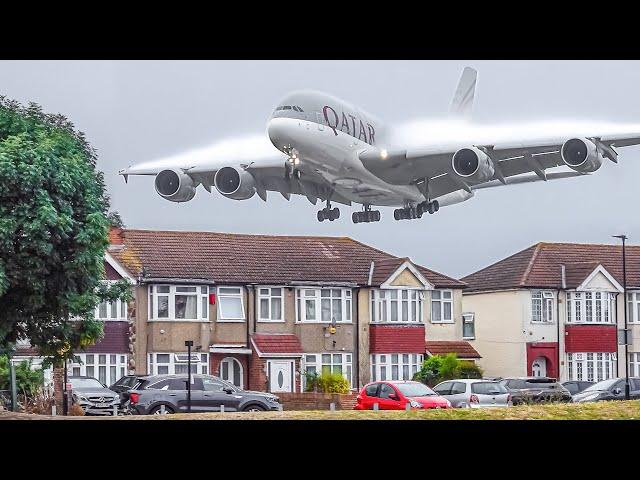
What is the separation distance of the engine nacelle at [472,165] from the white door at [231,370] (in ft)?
16.4

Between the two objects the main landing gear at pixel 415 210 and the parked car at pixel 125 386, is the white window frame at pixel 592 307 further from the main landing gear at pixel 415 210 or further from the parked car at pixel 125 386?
the parked car at pixel 125 386

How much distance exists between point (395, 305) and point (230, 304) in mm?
3708

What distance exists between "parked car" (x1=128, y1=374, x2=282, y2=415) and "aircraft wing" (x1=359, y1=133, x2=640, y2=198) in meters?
5.52

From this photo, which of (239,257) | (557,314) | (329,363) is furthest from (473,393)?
(239,257)

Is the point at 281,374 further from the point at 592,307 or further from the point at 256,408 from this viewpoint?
the point at 592,307

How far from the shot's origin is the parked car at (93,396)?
22.7m

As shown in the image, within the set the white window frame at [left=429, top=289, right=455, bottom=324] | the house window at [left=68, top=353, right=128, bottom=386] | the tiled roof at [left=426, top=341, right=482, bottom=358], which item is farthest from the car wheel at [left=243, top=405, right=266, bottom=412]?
the white window frame at [left=429, top=289, right=455, bottom=324]

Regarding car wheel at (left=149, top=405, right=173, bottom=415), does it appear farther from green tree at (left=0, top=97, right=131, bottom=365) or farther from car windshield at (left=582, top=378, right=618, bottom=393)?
car windshield at (left=582, top=378, right=618, bottom=393)

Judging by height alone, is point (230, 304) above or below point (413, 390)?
above

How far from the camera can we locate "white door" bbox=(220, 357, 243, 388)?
85.2 feet

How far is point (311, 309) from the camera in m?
→ 26.9

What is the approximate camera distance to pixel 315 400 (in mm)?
25141
